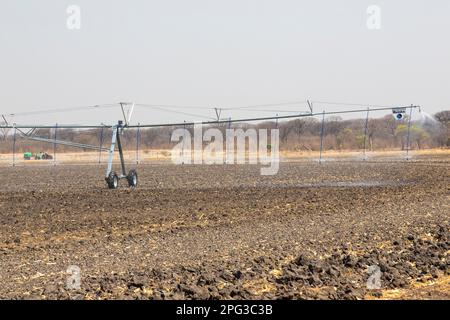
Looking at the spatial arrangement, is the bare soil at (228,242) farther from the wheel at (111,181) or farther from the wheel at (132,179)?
the wheel at (132,179)

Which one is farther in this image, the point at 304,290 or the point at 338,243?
the point at 338,243

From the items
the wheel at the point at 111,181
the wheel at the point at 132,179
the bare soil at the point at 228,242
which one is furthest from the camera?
the wheel at the point at 132,179

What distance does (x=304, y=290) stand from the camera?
8.63 meters

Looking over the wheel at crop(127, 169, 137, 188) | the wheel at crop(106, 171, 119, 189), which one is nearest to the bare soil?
the wheel at crop(106, 171, 119, 189)

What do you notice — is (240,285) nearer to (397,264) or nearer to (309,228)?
(397,264)

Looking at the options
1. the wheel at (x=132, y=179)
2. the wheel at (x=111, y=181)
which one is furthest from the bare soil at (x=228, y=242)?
the wheel at (x=132, y=179)

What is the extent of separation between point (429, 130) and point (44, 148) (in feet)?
130

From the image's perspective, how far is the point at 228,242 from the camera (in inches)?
492

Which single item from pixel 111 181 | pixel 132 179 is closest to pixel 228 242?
pixel 111 181

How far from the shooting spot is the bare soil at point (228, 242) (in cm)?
891

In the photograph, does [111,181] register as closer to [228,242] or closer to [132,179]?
[132,179]
